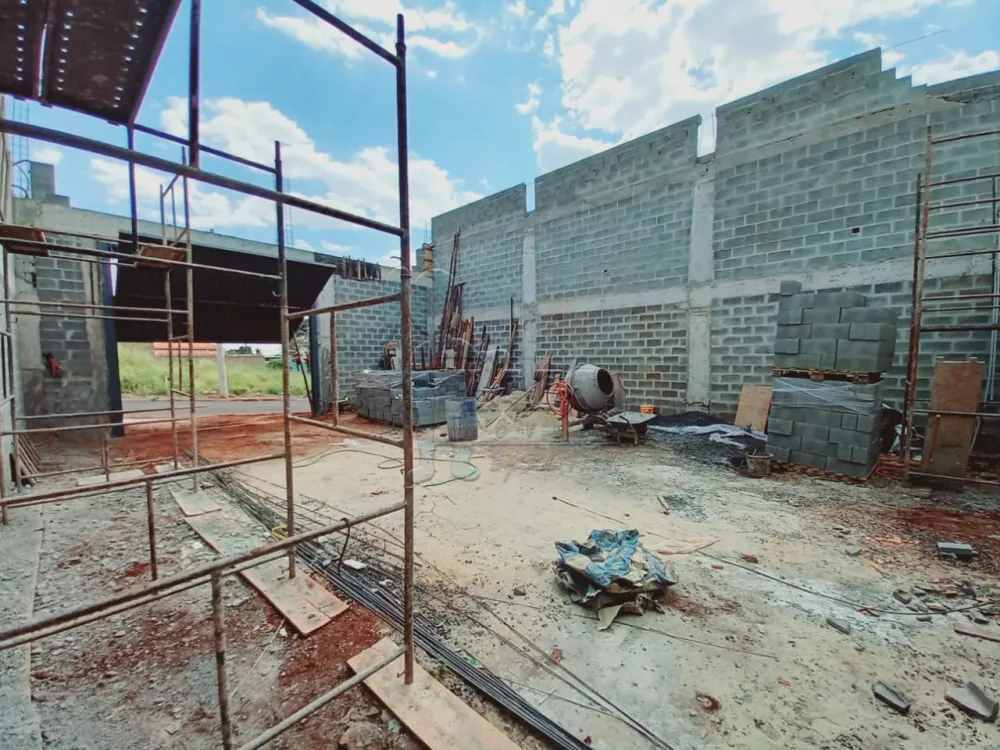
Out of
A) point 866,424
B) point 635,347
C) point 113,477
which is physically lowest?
point 113,477

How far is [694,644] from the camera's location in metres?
1.99

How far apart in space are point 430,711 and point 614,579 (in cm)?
114

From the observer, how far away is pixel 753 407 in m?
6.44

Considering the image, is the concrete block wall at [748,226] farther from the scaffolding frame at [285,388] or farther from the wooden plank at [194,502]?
the wooden plank at [194,502]

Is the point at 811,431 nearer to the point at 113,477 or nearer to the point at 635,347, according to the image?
the point at 635,347

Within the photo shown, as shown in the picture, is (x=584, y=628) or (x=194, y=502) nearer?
(x=584, y=628)

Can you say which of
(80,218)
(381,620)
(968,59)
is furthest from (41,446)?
(968,59)

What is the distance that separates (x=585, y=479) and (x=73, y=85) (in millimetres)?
4682

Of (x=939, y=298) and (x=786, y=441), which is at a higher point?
(x=939, y=298)

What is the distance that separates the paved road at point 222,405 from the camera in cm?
1069

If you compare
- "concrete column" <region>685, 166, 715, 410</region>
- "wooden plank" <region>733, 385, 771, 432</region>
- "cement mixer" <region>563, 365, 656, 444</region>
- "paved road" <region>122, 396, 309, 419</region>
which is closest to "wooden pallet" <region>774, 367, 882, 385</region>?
"wooden plank" <region>733, 385, 771, 432</region>

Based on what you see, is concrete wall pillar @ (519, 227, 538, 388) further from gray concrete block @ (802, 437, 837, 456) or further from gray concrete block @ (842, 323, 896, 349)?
gray concrete block @ (842, 323, 896, 349)

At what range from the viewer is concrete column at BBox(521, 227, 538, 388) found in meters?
9.60

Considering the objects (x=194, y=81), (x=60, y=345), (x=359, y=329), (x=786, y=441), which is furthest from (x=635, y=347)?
(x=60, y=345)
